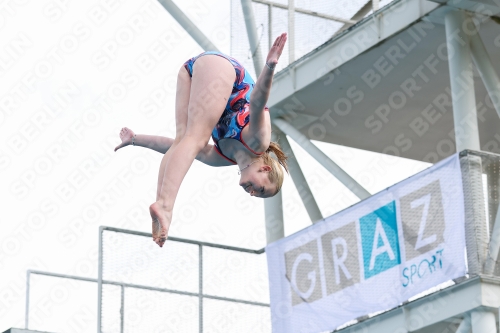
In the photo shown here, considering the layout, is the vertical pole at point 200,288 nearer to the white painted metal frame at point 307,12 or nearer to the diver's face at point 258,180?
the white painted metal frame at point 307,12

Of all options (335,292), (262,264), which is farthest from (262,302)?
(335,292)

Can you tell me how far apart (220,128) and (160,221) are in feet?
3.65

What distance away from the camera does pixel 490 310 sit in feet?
45.9

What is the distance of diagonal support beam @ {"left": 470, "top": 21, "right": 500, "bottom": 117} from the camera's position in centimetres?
1500

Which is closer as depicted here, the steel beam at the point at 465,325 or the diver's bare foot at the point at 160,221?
the diver's bare foot at the point at 160,221

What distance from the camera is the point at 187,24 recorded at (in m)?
16.1

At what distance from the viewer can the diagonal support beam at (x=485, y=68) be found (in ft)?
49.2

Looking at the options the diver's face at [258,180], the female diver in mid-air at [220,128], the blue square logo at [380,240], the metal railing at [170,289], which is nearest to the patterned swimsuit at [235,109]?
the female diver in mid-air at [220,128]

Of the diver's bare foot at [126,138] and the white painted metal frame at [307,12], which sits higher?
the white painted metal frame at [307,12]

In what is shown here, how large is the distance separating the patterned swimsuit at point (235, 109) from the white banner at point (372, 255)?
505cm

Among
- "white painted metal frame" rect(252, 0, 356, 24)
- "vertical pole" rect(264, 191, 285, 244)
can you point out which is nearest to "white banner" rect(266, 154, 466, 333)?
"vertical pole" rect(264, 191, 285, 244)

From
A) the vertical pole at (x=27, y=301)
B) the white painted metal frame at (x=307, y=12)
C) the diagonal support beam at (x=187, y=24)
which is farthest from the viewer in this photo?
the vertical pole at (x=27, y=301)

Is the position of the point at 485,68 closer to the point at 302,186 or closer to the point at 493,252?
the point at 493,252

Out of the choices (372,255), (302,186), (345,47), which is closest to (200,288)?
(302,186)
